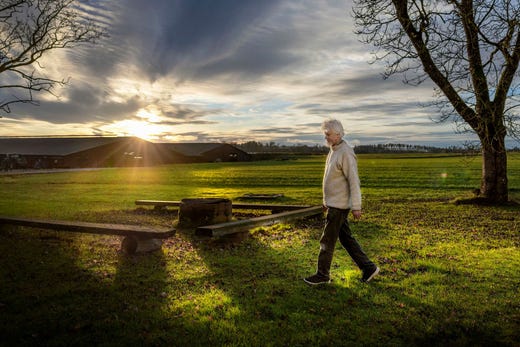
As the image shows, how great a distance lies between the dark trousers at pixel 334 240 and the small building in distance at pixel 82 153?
62378mm

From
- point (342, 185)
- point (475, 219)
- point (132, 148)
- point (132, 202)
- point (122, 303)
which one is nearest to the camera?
point (122, 303)

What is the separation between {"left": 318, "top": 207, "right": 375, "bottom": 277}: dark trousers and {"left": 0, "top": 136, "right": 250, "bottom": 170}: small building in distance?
205ft

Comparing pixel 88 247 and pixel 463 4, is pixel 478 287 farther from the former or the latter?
→ pixel 463 4

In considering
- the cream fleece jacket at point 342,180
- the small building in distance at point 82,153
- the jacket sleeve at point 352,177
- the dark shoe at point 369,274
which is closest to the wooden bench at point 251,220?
the cream fleece jacket at point 342,180

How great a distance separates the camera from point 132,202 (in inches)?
711

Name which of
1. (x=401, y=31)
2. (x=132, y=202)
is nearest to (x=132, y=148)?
(x=132, y=202)

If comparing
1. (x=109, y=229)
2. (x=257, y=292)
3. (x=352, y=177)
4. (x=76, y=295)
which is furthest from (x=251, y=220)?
(x=76, y=295)

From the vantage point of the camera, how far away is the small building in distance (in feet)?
202

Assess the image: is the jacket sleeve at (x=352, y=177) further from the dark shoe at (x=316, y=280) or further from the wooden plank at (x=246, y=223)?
the wooden plank at (x=246, y=223)

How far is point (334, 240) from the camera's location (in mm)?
5895

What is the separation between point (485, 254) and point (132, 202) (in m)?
14.7

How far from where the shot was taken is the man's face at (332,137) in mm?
5652

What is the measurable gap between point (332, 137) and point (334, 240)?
1.58m

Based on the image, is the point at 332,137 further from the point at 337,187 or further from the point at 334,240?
the point at 334,240
